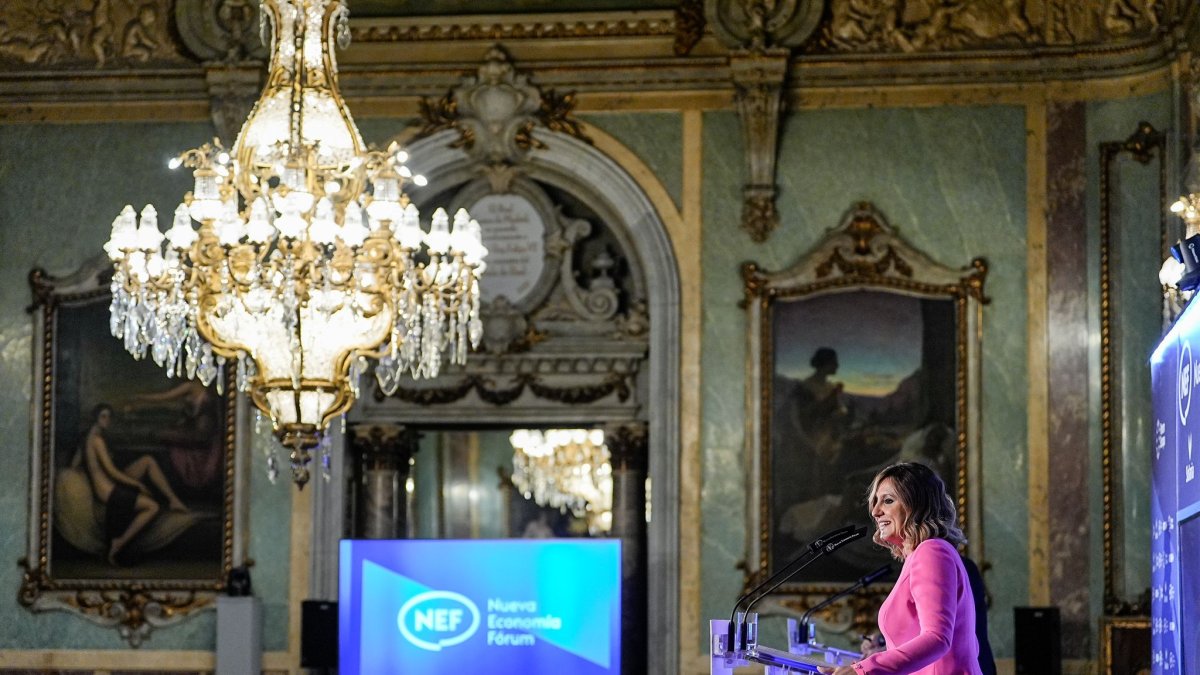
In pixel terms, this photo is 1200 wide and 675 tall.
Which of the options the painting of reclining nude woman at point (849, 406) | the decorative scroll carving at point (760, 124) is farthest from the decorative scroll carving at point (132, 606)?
the decorative scroll carving at point (760, 124)

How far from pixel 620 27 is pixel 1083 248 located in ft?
9.70

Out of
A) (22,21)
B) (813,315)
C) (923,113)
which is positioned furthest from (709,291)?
(22,21)

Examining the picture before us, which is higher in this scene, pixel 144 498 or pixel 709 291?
pixel 709 291

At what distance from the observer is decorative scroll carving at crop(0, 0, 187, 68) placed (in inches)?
469

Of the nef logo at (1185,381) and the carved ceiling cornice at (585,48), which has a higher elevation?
the carved ceiling cornice at (585,48)

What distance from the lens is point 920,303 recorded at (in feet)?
37.2

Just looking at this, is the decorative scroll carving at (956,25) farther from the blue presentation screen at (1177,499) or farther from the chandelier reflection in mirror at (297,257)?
the blue presentation screen at (1177,499)

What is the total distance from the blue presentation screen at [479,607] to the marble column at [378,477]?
0.79m

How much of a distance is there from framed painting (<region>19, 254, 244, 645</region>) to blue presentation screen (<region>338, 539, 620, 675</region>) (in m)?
1.01

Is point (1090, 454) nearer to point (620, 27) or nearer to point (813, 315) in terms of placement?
point (813, 315)

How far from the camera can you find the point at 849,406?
37.2 ft

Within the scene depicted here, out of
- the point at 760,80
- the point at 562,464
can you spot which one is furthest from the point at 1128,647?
the point at 562,464

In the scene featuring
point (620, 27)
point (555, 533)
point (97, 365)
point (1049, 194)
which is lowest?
point (555, 533)

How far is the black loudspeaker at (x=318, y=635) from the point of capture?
11102mm
